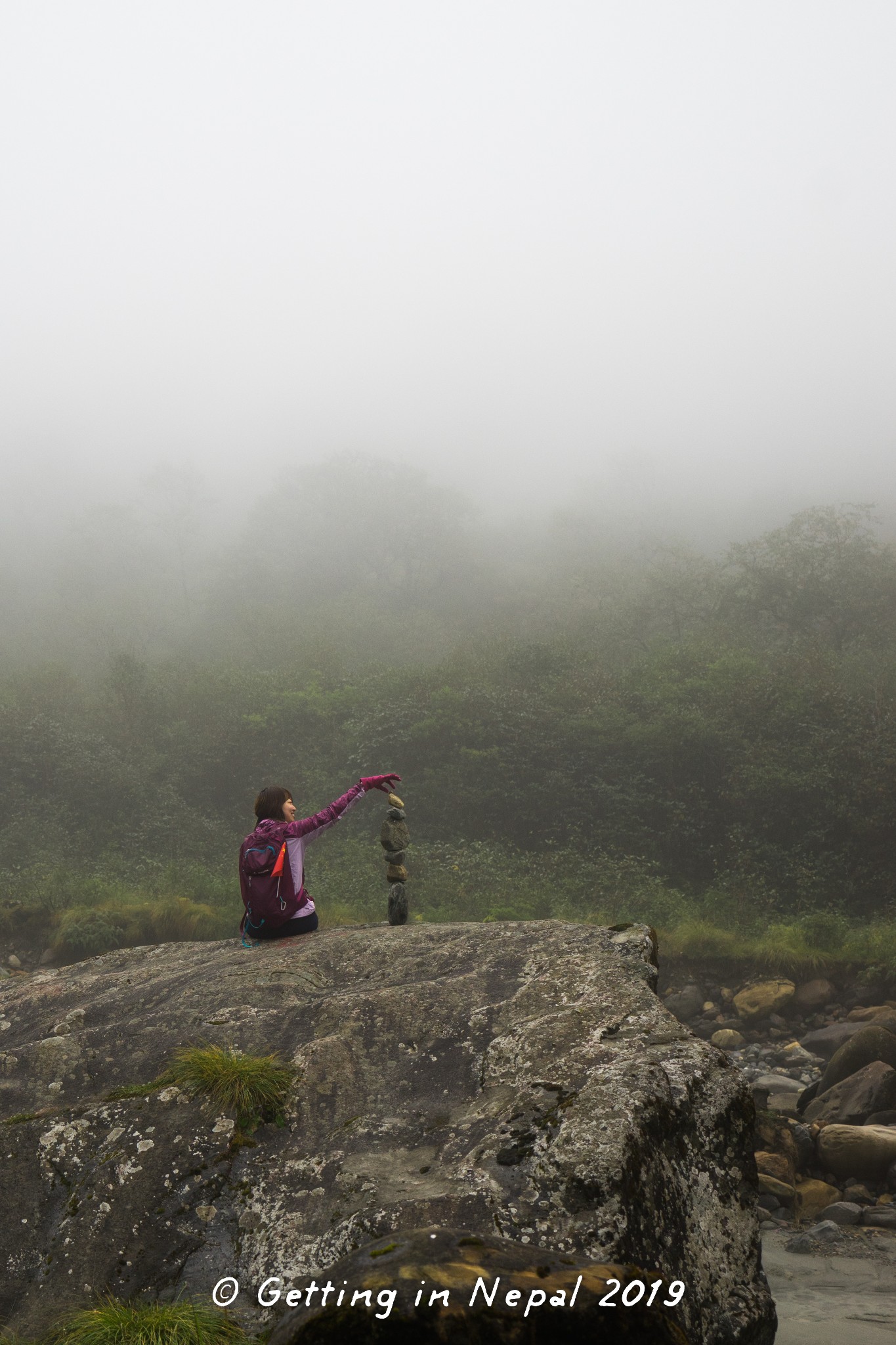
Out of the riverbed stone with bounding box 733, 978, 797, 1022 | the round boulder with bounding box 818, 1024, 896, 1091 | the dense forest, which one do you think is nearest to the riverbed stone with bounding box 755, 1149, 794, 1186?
the round boulder with bounding box 818, 1024, 896, 1091

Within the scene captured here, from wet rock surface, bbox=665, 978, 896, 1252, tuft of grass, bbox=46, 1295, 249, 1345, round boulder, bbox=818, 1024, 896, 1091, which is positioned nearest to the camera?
tuft of grass, bbox=46, 1295, 249, 1345

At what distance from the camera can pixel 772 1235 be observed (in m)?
7.64

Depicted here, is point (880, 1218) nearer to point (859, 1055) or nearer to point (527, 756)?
point (859, 1055)

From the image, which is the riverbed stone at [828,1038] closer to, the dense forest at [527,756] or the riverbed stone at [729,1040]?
the riverbed stone at [729,1040]

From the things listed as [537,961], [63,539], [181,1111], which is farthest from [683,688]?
[63,539]

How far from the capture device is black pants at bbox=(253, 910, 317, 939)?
756 centimetres

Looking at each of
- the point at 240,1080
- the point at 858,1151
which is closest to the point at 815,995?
the point at 858,1151

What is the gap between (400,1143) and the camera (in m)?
4.44

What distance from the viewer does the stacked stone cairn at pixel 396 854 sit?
8023 millimetres

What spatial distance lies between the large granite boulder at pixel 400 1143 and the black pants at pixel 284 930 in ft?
4.36

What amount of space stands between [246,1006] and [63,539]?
59045mm

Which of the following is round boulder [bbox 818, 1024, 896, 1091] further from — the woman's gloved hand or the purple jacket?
the purple jacket

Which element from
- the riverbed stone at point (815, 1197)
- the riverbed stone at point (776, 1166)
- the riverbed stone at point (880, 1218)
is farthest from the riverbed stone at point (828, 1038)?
the riverbed stone at point (880, 1218)

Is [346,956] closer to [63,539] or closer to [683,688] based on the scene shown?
[683,688]
